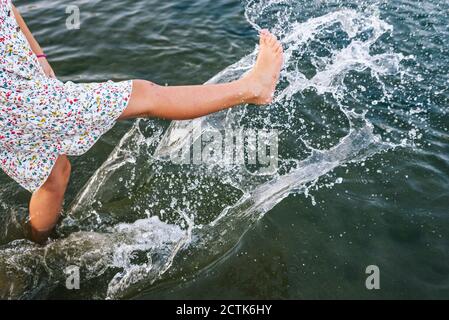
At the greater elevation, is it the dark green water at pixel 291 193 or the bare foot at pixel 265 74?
the bare foot at pixel 265 74

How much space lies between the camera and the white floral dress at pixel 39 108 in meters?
2.30

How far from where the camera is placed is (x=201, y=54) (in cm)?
559

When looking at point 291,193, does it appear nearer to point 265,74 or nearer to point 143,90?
point 265,74

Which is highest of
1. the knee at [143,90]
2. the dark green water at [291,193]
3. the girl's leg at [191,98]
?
the knee at [143,90]

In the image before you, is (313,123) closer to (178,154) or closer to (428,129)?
(428,129)

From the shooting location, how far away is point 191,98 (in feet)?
8.79

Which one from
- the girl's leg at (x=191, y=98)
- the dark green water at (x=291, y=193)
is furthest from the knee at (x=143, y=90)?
the dark green water at (x=291, y=193)

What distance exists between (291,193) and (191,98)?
1337 mm

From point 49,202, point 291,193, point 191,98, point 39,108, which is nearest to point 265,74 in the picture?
point 191,98

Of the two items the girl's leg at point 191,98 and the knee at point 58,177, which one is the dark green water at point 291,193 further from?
the girl's leg at point 191,98

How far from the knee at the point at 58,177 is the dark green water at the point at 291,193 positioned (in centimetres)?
54

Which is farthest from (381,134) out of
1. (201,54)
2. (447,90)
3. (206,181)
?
(201,54)

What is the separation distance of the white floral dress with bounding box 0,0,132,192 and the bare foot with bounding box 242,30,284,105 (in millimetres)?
937

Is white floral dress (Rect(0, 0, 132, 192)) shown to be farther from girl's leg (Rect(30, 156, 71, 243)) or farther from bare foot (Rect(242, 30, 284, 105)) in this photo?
bare foot (Rect(242, 30, 284, 105))
